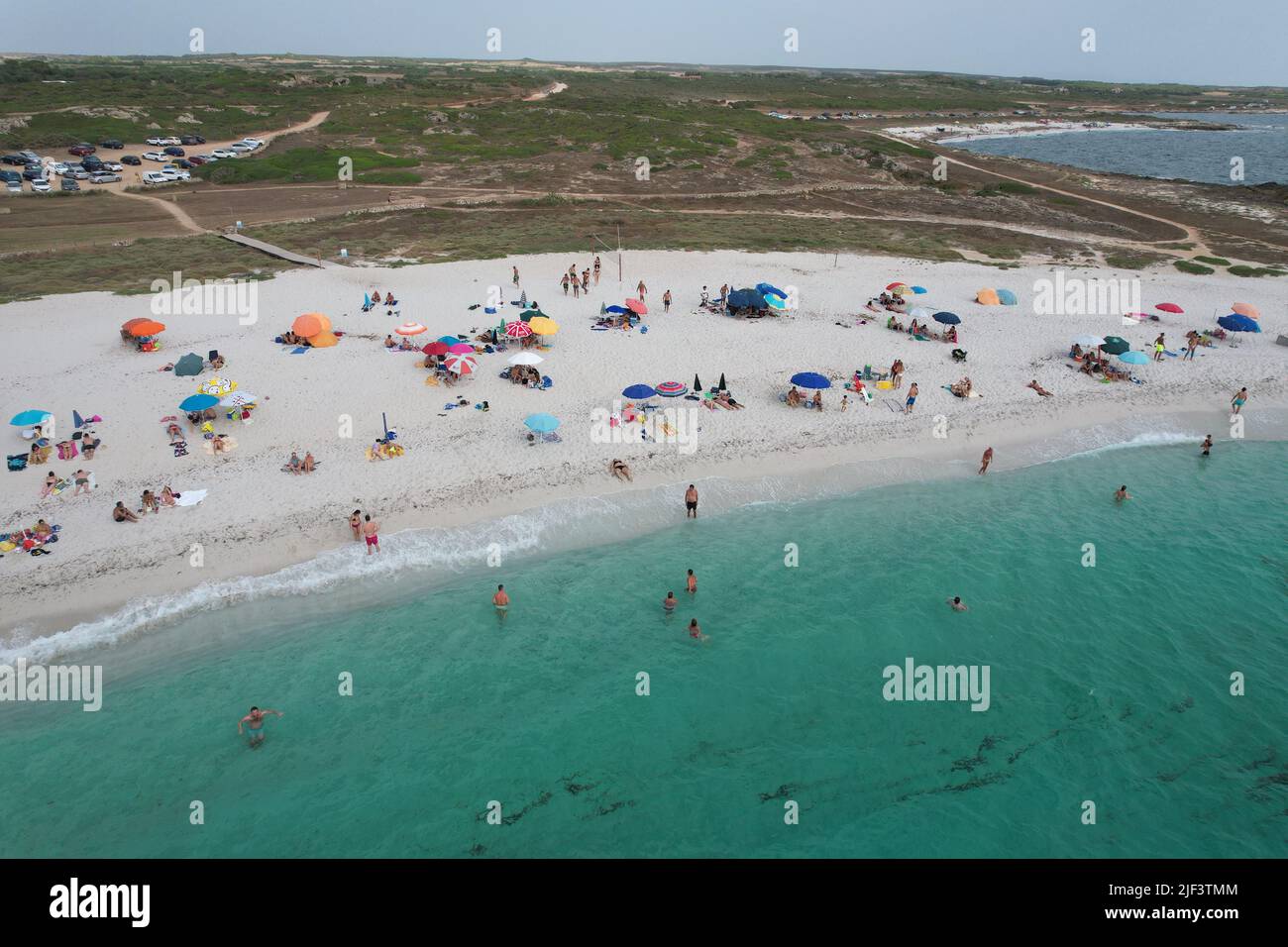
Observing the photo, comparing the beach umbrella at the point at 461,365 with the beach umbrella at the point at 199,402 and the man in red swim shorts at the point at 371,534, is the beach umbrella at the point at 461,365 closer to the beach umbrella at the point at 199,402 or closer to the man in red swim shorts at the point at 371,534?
the beach umbrella at the point at 199,402

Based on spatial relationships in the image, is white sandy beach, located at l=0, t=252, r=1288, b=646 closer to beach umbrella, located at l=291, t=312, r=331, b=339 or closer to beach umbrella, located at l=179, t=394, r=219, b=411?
beach umbrella, located at l=291, t=312, r=331, b=339

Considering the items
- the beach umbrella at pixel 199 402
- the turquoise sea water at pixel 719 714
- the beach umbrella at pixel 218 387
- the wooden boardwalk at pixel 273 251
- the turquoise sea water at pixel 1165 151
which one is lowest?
the turquoise sea water at pixel 719 714

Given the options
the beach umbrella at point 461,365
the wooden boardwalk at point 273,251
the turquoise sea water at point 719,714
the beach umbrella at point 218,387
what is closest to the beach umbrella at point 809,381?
the turquoise sea water at point 719,714

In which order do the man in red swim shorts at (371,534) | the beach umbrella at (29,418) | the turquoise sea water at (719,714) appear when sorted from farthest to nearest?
the beach umbrella at (29,418) → the man in red swim shorts at (371,534) → the turquoise sea water at (719,714)

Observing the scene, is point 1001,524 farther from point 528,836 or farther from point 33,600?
point 33,600

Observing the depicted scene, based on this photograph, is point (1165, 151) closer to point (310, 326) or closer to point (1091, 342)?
point (1091, 342)

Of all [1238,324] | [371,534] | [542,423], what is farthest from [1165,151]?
[371,534]

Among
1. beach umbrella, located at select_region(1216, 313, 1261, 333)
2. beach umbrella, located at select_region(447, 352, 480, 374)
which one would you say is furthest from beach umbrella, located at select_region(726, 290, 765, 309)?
beach umbrella, located at select_region(1216, 313, 1261, 333)
